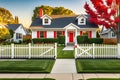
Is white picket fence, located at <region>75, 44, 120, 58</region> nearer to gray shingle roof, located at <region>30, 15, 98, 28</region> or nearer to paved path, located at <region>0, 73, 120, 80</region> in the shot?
paved path, located at <region>0, 73, 120, 80</region>

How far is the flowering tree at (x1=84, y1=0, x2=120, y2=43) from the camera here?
38.2 m

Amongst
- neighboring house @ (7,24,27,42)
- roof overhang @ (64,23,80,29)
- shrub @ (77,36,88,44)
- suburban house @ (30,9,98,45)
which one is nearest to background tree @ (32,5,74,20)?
neighboring house @ (7,24,27,42)

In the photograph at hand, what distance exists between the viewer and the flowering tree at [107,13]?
38.2 meters

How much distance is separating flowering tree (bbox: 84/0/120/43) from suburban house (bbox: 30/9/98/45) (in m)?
5.03

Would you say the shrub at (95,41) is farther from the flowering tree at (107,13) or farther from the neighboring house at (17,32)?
the neighboring house at (17,32)

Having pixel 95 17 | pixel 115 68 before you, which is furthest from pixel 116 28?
pixel 115 68

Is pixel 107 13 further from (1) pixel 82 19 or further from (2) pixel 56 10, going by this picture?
(2) pixel 56 10

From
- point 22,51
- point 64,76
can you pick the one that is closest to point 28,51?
point 22,51

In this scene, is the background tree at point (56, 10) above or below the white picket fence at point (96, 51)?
above

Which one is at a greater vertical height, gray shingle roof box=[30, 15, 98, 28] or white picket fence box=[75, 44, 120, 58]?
gray shingle roof box=[30, 15, 98, 28]

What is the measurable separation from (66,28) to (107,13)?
8348 millimetres

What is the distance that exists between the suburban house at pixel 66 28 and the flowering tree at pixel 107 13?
5027 mm

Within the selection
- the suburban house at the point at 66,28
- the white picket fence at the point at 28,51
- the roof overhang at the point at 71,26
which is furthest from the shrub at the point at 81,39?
the white picket fence at the point at 28,51

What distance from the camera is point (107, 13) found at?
127 feet
